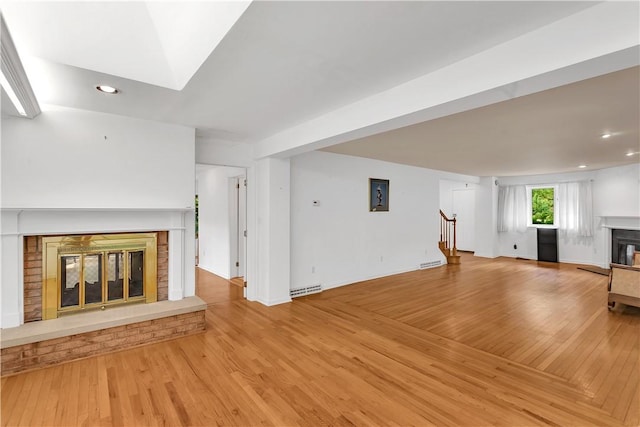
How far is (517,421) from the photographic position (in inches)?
82.4

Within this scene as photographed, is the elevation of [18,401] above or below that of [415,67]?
below

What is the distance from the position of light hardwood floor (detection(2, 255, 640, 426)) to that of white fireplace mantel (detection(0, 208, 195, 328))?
67 centimetres

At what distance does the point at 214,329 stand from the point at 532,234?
9320mm

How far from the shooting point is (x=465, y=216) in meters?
10.6

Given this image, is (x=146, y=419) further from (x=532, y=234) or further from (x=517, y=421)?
(x=532, y=234)

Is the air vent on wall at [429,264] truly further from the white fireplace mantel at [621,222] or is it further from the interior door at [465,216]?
the white fireplace mantel at [621,222]

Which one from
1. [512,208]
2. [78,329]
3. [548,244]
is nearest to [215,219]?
[78,329]

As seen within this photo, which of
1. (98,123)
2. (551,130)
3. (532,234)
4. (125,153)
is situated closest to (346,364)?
(125,153)

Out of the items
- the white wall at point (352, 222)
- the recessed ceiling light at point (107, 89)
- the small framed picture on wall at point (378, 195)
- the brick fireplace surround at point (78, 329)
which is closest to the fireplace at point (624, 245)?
the white wall at point (352, 222)

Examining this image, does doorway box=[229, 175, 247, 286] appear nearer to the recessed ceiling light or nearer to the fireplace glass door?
the fireplace glass door

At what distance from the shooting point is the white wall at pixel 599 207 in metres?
7.22

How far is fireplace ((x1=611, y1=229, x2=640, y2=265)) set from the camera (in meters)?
6.92

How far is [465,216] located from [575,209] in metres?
2.99

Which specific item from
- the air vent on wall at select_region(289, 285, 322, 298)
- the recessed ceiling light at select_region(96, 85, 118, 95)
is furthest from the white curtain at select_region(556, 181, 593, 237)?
the recessed ceiling light at select_region(96, 85, 118, 95)
